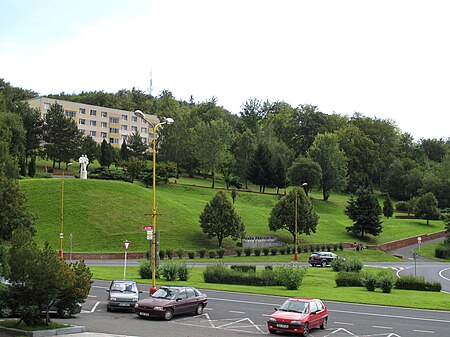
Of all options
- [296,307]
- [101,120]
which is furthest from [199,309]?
[101,120]

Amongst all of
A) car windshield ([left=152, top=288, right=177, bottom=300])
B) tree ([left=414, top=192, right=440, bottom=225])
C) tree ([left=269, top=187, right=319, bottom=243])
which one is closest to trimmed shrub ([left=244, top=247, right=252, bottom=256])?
tree ([left=269, top=187, right=319, bottom=243])

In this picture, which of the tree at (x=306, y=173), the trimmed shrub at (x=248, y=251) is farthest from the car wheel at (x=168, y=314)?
the tree at (x=306, y=173)

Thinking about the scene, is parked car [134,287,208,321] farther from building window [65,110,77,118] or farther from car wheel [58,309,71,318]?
building window [65,110,77,118]

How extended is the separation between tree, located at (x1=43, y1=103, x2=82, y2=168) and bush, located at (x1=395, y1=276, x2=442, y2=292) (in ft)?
235

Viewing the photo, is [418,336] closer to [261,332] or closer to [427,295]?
[261,332]

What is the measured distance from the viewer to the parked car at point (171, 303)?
75.8 ft

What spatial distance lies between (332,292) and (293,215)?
118 feet

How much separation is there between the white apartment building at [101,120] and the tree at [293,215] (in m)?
63.9

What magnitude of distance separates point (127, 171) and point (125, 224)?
1088 inches

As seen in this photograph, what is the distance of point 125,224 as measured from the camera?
65.9m

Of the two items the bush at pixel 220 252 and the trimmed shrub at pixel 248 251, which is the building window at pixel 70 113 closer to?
the trimmed shrub at pixel 248 251

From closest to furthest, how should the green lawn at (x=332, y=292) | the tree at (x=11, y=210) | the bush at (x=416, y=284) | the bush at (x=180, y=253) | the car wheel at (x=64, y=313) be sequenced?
the car wheel at (x=64, y=313)
the green lawn at (x=332, y=292)
the bush at (x=416, y=284)
the tree at (x=11, y=210)
the bush at (x=180, y=253)

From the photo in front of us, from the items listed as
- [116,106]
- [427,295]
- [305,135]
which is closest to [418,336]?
[427,295]

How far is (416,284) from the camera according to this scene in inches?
1519
